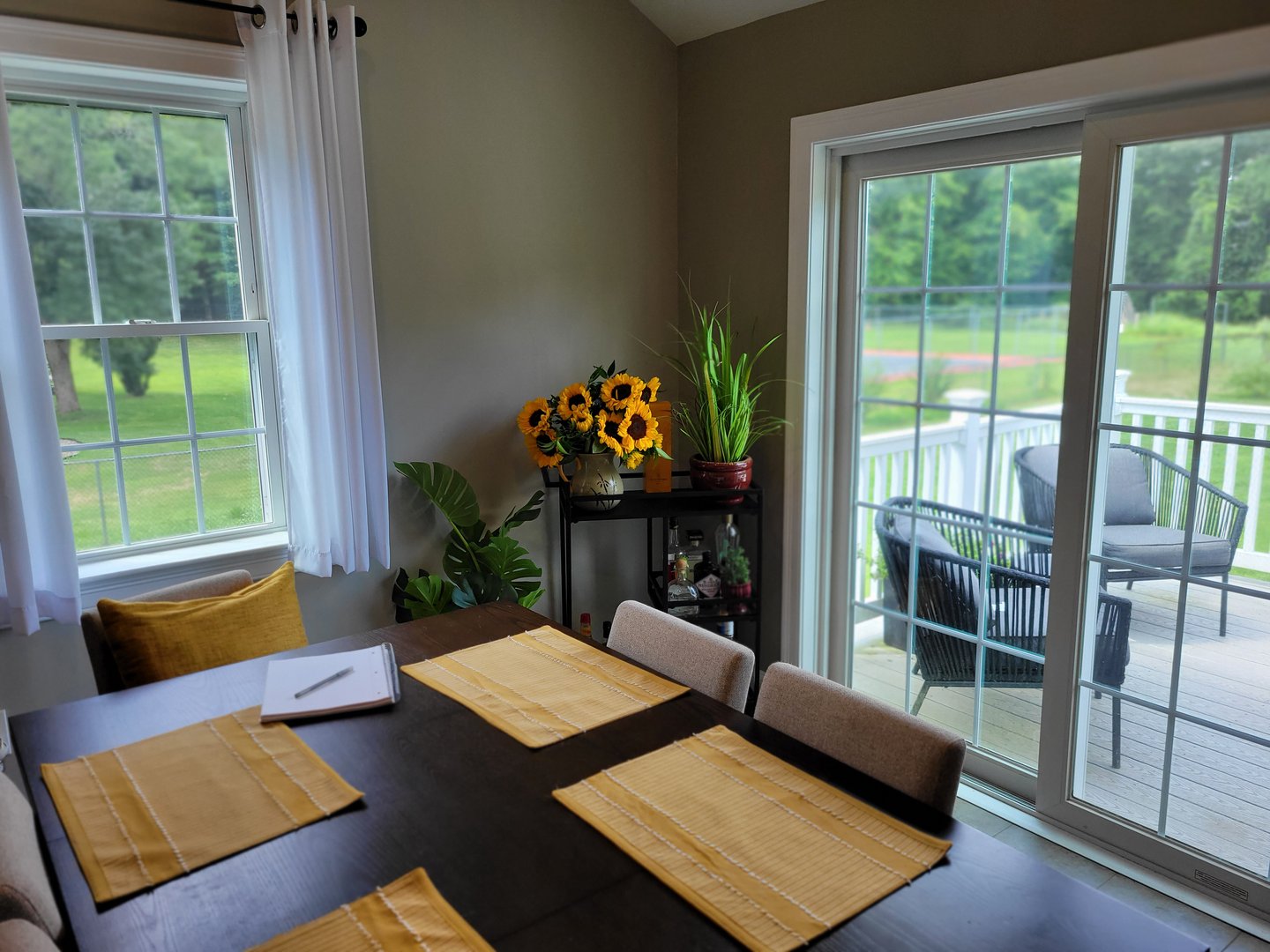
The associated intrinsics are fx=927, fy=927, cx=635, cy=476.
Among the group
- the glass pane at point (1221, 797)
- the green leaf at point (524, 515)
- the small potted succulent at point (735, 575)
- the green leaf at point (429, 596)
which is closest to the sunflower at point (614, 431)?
the green leaf at point (524, 515)

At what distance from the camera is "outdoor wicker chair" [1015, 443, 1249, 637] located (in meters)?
2.33

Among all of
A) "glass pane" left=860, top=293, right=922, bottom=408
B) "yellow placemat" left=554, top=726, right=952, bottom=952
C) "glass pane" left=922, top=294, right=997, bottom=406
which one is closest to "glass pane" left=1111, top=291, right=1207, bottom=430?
"glass pane" left=922, top=294, right=997, bottom=406

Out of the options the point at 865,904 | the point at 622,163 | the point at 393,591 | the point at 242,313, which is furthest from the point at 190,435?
the point at 865,904

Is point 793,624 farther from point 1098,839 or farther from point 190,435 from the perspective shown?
point 190,435

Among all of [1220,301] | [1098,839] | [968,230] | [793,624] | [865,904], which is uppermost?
[968,230]

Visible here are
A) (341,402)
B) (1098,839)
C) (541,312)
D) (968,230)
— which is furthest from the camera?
(968,230)

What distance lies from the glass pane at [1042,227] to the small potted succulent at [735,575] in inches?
93.2

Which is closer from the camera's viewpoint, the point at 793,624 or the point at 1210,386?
the point at 1210,386

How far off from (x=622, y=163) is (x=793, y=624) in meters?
1.86

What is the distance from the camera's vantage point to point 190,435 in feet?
9.43

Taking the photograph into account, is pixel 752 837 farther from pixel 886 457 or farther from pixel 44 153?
pixel 44 153

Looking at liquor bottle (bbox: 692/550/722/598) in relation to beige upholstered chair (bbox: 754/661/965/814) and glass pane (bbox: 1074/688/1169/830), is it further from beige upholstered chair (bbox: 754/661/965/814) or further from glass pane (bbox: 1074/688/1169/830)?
beige upholstered chair (bbox: 754/661/965/814)

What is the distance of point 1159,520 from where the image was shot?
2.43 metres

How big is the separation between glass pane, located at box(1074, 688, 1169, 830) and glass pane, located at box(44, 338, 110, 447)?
9.74ft
